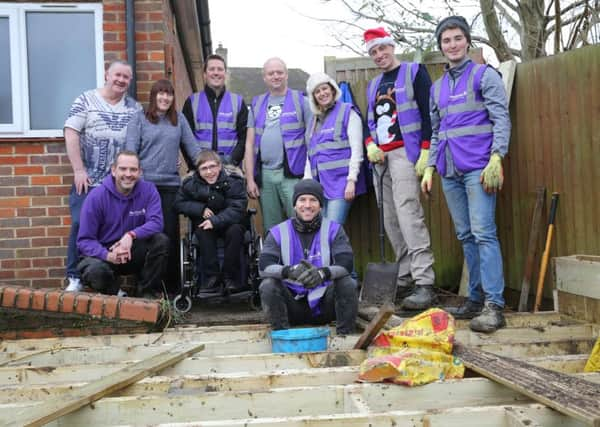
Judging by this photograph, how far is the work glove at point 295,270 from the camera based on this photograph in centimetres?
380

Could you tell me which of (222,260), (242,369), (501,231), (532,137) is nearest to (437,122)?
(532,137)

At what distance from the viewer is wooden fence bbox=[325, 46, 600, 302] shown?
428 cm

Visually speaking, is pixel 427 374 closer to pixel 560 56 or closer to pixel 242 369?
pixel 242 369

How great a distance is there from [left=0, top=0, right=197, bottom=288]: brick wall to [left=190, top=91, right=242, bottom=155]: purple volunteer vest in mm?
799

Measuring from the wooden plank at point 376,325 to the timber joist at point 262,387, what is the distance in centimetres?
9

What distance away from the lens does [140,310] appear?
13.6ft

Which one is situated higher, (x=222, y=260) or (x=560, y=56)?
(x=560, y=56)

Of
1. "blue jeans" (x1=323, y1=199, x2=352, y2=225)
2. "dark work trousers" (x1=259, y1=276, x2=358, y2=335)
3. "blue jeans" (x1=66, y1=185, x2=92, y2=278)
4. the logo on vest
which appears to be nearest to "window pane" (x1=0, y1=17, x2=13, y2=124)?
"blue jeans" (x1=66, y1=185, x2=92, y2=278)

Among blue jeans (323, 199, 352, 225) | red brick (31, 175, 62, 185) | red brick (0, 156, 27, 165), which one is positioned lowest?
blue jeans (323, 199, 352, 225)

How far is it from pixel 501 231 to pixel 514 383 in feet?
9.93

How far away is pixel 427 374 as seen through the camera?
8.86ft

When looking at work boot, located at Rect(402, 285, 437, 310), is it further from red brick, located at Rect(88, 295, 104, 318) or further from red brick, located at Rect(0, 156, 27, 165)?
red brick, located at Rect(0, 156, 27, 165)

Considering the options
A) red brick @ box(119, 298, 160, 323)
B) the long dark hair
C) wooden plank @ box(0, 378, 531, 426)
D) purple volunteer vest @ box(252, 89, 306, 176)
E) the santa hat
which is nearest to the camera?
wooden plank @ box(0, 378, 531, 426)

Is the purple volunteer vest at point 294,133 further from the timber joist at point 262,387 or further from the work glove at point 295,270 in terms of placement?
the timber joist at point 262,387
